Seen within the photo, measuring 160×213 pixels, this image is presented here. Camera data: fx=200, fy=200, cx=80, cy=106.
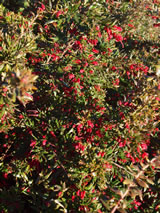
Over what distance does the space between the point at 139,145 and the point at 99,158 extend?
2.02 feet

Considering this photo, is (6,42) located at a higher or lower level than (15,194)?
higher

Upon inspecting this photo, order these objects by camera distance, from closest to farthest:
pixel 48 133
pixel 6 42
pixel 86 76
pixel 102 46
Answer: pixel 6 42 → pixel 48 133 → pixel 86 76 → pixel 102 46

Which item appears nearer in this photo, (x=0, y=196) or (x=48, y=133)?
(x=0, y=196)

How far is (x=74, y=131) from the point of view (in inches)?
111

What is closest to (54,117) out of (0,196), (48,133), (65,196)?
(48,133)

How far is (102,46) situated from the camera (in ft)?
13.3

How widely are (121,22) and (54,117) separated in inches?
158

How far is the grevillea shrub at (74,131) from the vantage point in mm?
2314

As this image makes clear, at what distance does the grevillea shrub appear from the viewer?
2314 millimetres

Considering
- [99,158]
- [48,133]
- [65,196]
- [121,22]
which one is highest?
[121,22]

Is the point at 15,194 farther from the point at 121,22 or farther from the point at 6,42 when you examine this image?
the point at 121,22

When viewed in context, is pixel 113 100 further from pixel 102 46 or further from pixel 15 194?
pixel 15 194

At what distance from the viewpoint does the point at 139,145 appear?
2.60 m

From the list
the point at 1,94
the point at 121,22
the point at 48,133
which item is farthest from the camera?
the point at 121,22
